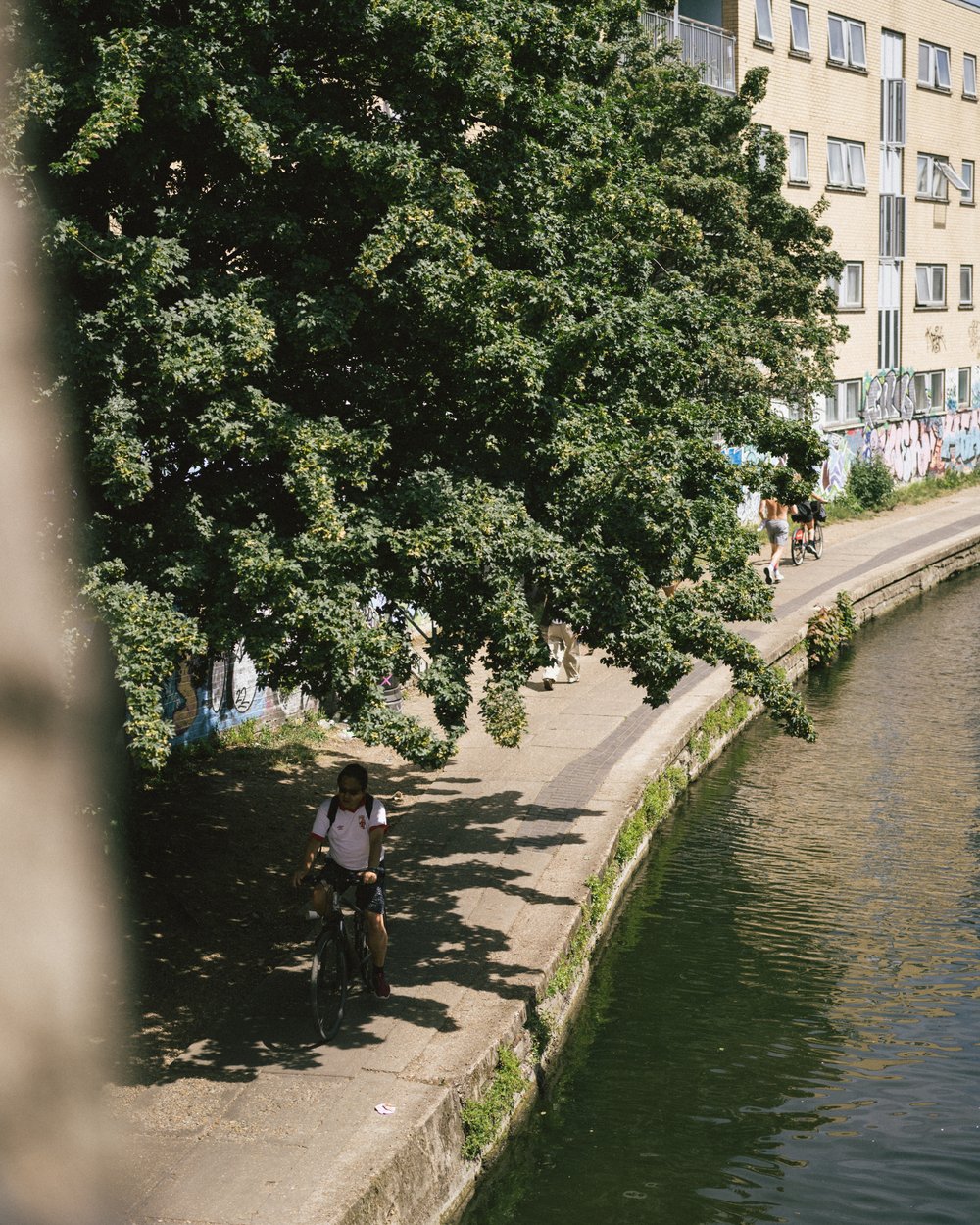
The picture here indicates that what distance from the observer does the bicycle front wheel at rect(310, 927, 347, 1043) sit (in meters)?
8.75

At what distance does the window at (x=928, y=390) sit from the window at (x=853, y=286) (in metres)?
3.93

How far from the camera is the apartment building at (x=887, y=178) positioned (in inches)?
1366

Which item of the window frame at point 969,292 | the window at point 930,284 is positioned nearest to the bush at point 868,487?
the window at point 930,284

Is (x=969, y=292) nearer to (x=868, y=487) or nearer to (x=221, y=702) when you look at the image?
(x=868, y=487)

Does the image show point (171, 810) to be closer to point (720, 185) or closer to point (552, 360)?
point (552, 360)

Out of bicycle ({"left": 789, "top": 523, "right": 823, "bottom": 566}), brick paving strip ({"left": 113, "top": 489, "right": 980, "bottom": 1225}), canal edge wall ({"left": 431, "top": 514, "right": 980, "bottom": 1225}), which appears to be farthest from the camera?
bicycle ({"left": 789, "top": 523, "right": 823, "bottom": 566})

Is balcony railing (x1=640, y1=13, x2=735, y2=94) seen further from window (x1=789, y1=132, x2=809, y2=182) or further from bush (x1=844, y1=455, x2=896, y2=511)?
bush (x1=844, y1=455, x2=896, y2=511)

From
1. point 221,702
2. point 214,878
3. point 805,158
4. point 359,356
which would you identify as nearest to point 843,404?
point 805,158

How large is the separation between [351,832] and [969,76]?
140 feet

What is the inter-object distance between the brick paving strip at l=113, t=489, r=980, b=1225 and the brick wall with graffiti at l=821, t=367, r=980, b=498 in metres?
22.0

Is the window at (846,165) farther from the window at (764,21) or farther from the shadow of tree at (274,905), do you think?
the shadow of tree at (274,905)

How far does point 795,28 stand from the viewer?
35.2 metres

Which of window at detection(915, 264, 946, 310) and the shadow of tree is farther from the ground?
window at detection(915, 264, 946, 310)

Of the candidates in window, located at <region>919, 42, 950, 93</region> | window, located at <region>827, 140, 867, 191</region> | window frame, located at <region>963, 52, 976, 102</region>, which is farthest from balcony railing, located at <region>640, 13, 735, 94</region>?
window frame, located at <region>963, 52, 976, 102</region>
